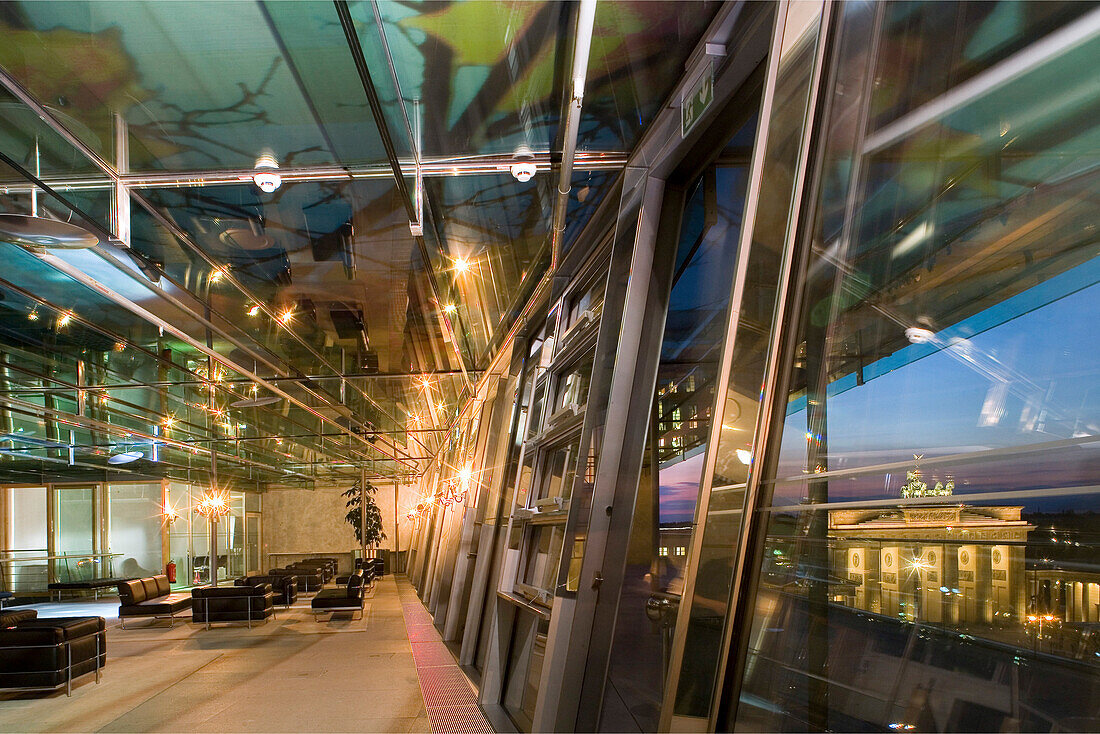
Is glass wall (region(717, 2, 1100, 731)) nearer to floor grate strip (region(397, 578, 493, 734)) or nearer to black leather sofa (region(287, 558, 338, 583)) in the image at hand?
floor grate strip (region(397, 578, 493, 734))

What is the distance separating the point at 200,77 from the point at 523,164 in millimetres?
1985

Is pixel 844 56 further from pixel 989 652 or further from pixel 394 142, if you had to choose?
pixel 394 142

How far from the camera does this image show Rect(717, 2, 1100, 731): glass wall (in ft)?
4.73

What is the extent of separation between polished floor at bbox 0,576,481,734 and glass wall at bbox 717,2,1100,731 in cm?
446

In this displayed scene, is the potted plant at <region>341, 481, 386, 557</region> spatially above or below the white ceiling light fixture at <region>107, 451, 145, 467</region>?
below

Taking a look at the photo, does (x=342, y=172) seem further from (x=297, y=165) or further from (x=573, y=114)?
(x=573, y=114)

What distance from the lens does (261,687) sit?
827cm

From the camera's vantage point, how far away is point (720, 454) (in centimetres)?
262

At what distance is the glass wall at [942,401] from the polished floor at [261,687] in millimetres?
4463

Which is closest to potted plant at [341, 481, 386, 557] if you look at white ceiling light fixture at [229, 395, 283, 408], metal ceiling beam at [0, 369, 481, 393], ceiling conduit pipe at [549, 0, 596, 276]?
white ceiling light fixture at [229, 395, 283, 408]

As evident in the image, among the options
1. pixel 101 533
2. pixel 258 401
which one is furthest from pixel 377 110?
pixel 101 533

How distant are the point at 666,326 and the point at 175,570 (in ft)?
84.0

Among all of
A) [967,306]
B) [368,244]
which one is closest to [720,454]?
[967,306]

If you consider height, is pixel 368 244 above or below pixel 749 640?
above
